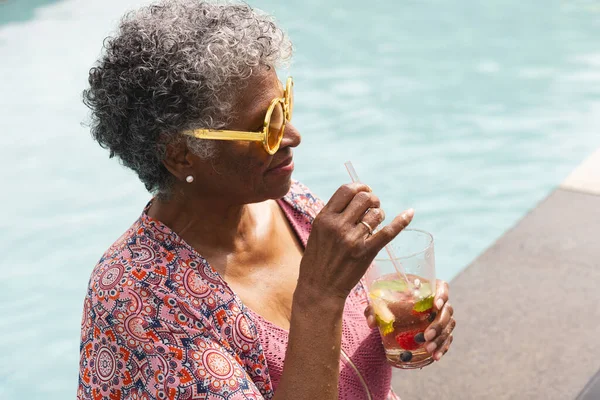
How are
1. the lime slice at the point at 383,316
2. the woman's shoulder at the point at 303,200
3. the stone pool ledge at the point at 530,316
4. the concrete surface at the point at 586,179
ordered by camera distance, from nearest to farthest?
the lime slice at the point at 383,316
the woman's shoulder at the point at 303,200
the stone pool ledge at the point at 530,316
the concrete surface at the point at 586,179

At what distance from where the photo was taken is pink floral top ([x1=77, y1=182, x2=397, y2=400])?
1.88 meters

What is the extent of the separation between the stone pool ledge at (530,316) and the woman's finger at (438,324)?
4.76ft

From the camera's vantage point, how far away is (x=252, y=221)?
2.34 metres

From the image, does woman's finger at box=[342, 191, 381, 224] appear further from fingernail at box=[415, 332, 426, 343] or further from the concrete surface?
the concrete surface

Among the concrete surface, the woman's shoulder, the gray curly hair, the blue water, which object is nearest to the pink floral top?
the gray curly hair

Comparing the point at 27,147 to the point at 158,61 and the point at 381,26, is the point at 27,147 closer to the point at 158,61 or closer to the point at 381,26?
the point at 381,26

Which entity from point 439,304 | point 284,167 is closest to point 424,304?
point 439,304

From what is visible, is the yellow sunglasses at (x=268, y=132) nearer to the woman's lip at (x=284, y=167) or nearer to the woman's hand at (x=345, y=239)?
A: the woman's lip at (x=284, y=167)

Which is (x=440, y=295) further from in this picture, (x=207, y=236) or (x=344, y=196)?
(x=207, y=236)

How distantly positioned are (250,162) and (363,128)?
18.4 feet

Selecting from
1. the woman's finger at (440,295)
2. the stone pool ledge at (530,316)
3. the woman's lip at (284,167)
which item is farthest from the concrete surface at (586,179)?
the woman's lip at (284,167)

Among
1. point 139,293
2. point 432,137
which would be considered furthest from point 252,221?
point 432,137

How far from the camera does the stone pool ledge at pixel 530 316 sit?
3727 millimetres

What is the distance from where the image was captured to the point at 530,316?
4.14m
